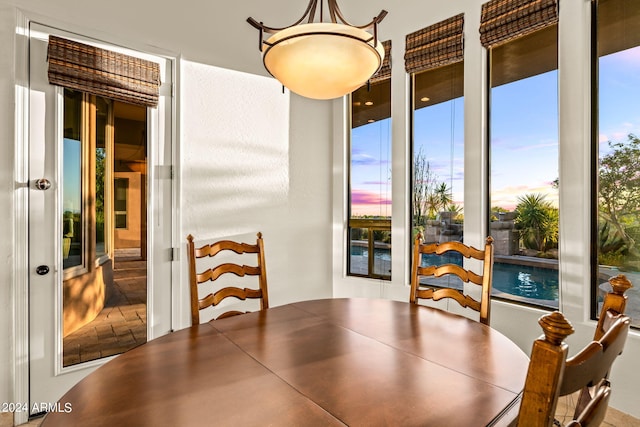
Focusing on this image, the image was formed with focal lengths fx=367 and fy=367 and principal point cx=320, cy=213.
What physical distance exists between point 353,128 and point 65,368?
3.00 metres

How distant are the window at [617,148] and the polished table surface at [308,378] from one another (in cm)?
119

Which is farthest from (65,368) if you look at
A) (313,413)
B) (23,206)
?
(313,413)

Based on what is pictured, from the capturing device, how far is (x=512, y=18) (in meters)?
2.46

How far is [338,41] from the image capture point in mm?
1406

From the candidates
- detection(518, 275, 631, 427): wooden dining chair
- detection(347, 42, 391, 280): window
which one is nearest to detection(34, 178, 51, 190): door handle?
detection(347, 42, 391, 280): window

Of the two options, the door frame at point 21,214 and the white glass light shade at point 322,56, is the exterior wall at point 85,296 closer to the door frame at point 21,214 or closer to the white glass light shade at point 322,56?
the door frame at point 21,214

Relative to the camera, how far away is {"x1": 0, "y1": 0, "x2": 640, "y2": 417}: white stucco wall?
2178mm

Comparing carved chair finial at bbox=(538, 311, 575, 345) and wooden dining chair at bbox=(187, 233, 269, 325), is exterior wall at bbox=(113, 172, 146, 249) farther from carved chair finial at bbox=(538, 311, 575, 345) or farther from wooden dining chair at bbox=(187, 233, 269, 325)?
carved chair finial at bbox=(538, 311, 575, 345)

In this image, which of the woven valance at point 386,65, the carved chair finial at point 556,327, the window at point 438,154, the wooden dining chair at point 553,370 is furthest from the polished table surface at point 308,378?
the woven valance at point 386,65

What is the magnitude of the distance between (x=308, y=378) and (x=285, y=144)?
8.57 ft

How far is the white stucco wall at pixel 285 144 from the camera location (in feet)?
7.14

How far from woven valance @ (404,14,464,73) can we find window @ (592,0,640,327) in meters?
0.86

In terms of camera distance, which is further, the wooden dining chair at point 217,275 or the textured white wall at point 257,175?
the textured white wall at point 257,175

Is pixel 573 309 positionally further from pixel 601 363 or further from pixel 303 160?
pixel 303 160
